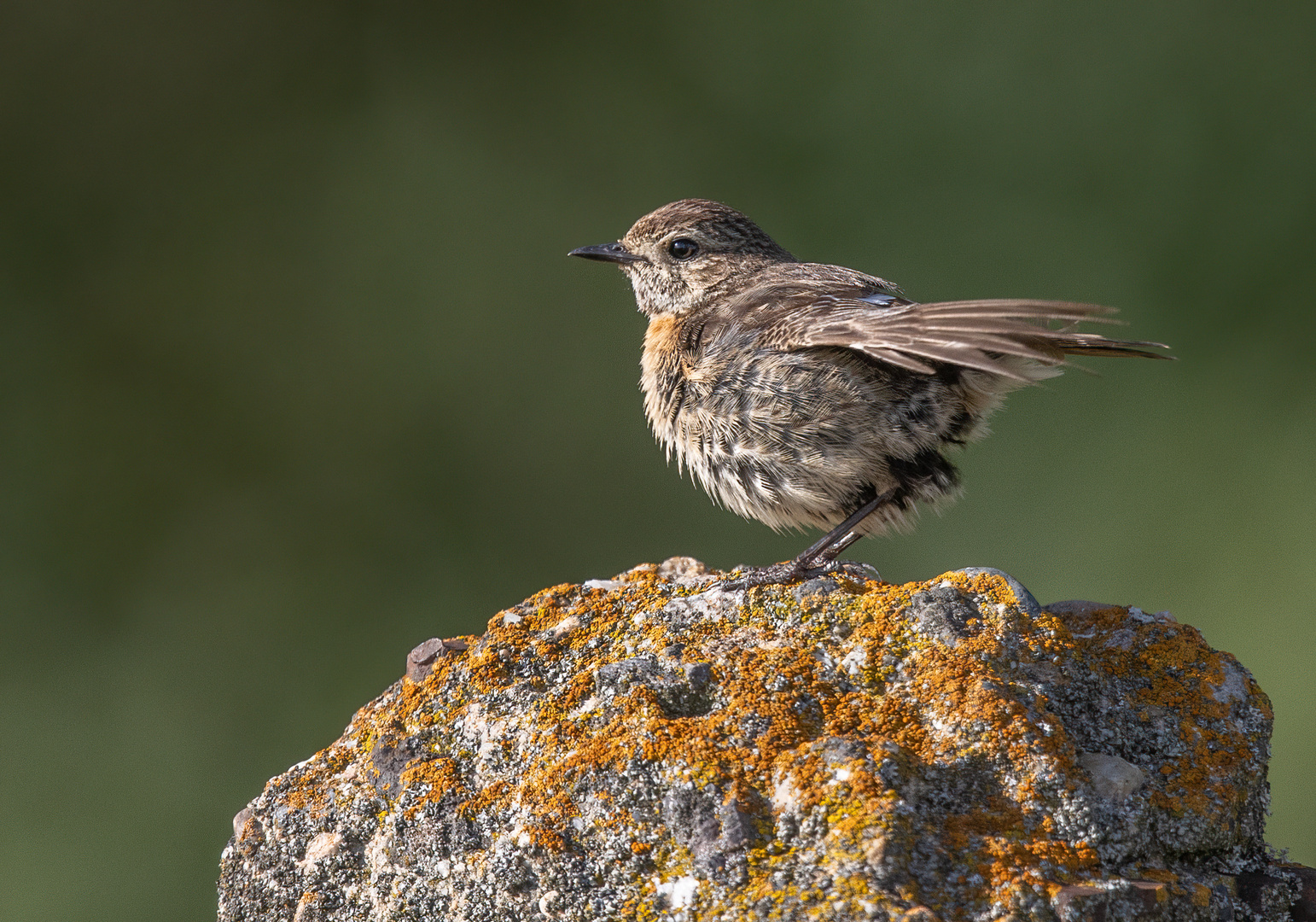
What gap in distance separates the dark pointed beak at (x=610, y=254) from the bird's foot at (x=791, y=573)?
186 cm

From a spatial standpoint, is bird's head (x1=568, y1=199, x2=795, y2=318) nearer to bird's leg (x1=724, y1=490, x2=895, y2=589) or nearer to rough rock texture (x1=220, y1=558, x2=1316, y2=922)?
bird's leg (x1=724, y1=490, x2=895, y2=589)

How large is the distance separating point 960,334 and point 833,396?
52cm

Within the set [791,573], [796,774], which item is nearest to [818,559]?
[791,573]

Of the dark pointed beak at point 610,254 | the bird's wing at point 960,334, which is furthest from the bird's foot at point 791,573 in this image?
the dark pointed beak at point 610,254

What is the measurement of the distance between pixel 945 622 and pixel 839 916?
2.64ft

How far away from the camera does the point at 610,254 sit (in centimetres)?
491

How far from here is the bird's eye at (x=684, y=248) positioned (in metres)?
4.77

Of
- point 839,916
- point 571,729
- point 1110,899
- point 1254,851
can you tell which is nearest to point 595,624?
point 571,729

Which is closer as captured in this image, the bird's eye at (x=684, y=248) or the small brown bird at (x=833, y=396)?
the small brown bird at (x=833, y=396)

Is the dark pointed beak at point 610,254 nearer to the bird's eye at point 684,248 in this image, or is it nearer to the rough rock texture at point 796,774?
the bird's eye at point 684,248

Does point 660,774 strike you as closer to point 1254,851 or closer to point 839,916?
point 839,916

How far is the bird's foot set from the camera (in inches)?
113

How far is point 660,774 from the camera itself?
2283 millimetres

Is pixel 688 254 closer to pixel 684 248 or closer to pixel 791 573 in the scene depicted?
pixel 684 248
